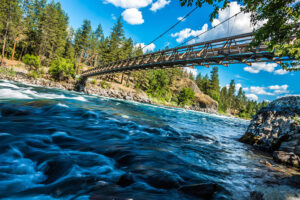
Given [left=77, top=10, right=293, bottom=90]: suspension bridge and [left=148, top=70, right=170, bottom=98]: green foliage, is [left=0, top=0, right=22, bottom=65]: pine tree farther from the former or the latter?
[left=148, top=70, right=170, bottom=98]: green foliage

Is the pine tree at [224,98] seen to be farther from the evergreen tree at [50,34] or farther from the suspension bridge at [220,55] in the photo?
the evergreen tree at [50,34]

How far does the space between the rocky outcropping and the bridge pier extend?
29939 mm

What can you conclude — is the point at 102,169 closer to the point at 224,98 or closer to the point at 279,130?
the point at 279,130

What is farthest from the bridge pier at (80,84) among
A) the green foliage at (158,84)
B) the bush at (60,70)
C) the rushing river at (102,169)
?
the rushing river at (102,169)

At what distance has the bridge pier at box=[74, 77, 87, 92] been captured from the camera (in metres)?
29.7

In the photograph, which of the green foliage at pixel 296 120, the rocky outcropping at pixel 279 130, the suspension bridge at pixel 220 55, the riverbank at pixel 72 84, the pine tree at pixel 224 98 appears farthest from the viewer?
the pine tree at pixel 224 98

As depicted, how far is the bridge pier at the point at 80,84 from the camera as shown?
97.5 feet

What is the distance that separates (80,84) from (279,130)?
32493mm

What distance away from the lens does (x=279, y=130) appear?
5121 mm

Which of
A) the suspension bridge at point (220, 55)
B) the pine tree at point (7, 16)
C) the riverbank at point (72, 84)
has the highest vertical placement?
the pine tree at point (7, 16)

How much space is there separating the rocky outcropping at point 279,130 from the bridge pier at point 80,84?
29939 mm

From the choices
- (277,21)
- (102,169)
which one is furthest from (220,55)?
(102,169)

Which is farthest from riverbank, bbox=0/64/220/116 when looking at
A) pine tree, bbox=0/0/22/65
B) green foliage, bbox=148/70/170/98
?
green foliage, bbox=148/70/170/98

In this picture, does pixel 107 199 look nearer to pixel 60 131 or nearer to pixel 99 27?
pixel 60 131
